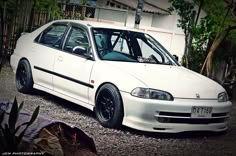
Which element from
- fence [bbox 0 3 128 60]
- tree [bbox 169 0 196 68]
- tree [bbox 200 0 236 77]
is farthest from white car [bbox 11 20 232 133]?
tree [bbox 169 0 196 68]

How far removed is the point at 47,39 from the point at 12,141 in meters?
4.72

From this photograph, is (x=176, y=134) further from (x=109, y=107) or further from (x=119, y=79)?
(x=119, y=79)

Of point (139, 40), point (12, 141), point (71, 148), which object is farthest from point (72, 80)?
point (12, 141)

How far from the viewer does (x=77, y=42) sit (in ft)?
24.8

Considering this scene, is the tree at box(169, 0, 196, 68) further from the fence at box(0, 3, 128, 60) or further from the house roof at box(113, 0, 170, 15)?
the house roof at box(113, 0, 170, 15)

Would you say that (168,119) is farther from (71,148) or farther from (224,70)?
(224,70)

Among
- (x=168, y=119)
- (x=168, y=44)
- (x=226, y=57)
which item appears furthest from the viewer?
(x=168, y=44)

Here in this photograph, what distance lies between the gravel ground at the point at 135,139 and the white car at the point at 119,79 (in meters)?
0.18

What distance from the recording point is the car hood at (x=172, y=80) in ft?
20.6

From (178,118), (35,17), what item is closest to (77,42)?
(178,118)

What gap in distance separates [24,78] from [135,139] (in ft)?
10.3

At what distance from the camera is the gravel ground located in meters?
5.61

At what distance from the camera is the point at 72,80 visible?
721 centimetres

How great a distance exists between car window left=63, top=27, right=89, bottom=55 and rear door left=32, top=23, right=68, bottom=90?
0.19 meters
